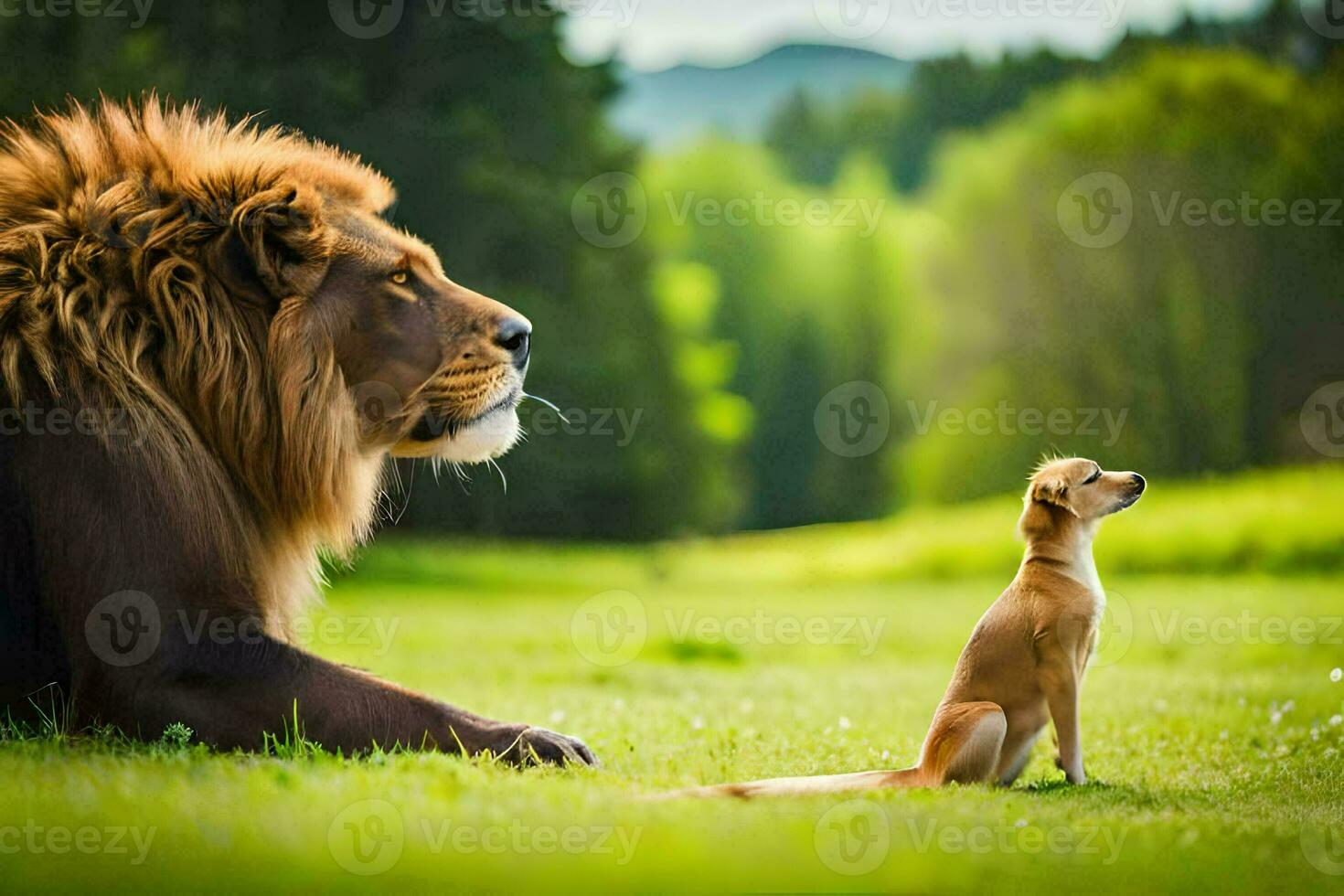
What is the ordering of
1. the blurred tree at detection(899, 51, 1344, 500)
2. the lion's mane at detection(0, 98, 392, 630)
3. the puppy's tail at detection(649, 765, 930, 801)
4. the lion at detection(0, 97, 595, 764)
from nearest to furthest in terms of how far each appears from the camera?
1. the puppy's tail at detection(649, 765, 930, 801)
2. the lion at detection(0, 97, 595, 764)
3. the lion's mane at detection(0, 98, 392, 630)
4. the blurred tree at detection(899, 51, 1344, 500)

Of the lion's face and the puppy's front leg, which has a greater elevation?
the lion's face

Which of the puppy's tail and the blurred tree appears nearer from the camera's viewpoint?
the puppy's tail

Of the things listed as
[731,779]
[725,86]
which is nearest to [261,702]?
[731,779]

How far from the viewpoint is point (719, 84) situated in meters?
94.1

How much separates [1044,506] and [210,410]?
12.4 ft

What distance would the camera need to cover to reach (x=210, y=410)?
5.44m

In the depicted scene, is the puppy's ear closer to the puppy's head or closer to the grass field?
the puppy's head

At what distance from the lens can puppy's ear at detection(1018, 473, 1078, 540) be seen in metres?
6.15

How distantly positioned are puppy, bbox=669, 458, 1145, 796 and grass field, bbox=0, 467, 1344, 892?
0.85 feet

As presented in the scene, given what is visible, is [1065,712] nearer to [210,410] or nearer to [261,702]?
[261,702]

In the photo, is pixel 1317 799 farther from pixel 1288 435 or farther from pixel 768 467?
pixel 768 467

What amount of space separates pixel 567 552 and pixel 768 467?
2063cm

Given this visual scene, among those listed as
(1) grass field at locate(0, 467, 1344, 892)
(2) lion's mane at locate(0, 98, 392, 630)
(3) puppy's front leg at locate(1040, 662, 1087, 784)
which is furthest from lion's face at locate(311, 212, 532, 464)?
(3) puppy's front leg at locate(1040, 662, 1087, 784)

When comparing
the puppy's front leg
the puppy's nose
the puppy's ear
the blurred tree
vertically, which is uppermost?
the blurred tree
